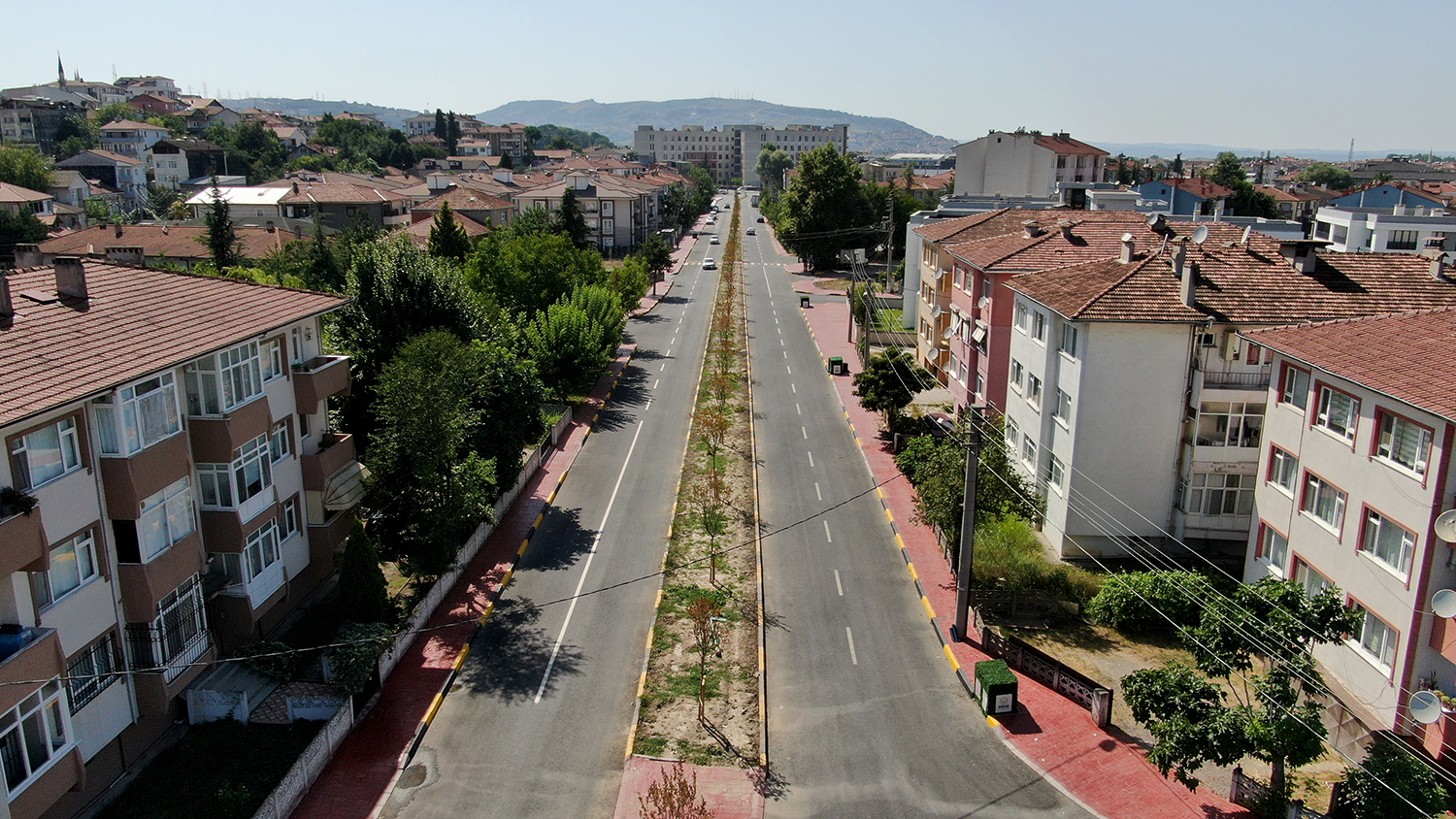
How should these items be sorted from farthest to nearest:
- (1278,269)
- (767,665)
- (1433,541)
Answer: (1278,269) → (767,665) → (1433,541)

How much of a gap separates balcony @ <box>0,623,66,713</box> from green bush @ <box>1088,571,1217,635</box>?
2392 cm

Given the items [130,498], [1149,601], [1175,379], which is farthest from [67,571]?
[1175,379]

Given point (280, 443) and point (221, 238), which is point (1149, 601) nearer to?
point (280, 443)

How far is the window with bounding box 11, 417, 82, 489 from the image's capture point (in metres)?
16.5

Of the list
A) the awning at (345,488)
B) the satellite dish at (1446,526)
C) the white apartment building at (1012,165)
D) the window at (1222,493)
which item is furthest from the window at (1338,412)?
the white apartment building at (1012,165)

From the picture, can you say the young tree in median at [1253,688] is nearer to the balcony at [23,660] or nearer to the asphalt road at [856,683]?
the asphalt road at [856,683]

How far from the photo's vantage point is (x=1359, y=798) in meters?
16.5

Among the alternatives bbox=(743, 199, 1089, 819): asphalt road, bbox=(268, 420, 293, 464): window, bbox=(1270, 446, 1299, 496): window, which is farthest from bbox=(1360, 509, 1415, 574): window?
bbox=(268, 420, 293, 464): window

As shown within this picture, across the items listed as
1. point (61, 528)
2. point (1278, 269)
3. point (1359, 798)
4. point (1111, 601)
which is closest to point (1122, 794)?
point (1359, 798)

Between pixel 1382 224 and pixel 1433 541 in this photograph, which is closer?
Result: pixel 1433 541

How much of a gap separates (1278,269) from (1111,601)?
43.6 ft

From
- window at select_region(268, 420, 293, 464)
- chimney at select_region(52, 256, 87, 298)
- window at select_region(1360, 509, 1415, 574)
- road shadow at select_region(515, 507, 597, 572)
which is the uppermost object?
chimney at select_region(52, 256, 87, 298)

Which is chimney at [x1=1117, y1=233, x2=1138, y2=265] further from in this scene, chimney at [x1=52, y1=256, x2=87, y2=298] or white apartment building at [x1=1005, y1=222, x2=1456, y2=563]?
chimney at [x1=52, y1=256, x2=87, y2=298]

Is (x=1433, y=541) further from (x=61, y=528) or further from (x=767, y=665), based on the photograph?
(x=61, y=528)
